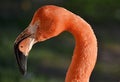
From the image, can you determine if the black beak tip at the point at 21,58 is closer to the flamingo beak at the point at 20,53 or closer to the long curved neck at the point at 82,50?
the flamingo beak at the point at 20,53

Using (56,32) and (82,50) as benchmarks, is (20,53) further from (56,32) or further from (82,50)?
(82,50)

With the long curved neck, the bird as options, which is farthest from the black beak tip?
the long curved neck

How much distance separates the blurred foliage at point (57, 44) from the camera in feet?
21.6

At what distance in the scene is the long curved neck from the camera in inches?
102

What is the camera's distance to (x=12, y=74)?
5.98 meters

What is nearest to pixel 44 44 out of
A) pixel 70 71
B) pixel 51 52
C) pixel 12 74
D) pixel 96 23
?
pixel 51 52

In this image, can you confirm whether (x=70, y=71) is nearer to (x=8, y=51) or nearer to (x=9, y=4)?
(x=8, y=51)

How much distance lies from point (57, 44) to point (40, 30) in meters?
5.09

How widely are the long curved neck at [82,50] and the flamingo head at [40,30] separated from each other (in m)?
0.09

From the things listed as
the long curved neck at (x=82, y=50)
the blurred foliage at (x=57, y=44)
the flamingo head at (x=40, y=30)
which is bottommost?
the blurred foliage at (x=57, y=44)

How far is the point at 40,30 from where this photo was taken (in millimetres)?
2592

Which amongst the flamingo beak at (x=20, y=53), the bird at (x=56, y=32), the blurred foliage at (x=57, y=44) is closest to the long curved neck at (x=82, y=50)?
the bird at (x=56, y=32)

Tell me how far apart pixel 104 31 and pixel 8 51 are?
7.03ft

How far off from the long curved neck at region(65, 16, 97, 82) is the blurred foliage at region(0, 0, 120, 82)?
3.04 m
